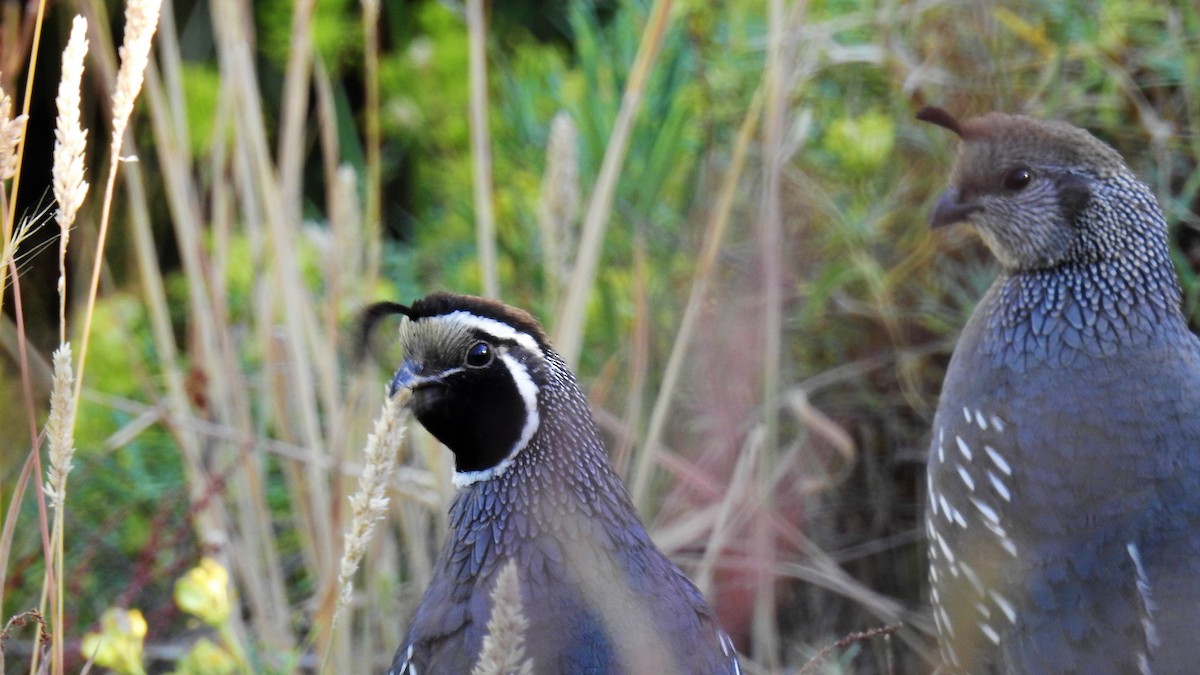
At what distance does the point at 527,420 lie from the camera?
6.59 ft

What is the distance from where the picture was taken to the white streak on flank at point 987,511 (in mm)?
2262

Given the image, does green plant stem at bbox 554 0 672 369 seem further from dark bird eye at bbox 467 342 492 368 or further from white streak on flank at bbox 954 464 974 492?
white streak on flank at bbox 954 464 974 492

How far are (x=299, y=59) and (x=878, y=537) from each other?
1708 mm

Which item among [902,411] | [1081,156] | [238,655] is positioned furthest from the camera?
[902,411]

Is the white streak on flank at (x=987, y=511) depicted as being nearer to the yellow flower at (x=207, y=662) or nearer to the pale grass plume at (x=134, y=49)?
the yellow flower at (x=207, y=662)

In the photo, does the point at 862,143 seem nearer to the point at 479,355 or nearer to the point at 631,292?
the point at 631,292

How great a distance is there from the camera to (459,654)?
187 cm

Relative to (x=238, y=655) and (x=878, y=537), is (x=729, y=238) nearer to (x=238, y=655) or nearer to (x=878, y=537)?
(x=878, y=537)

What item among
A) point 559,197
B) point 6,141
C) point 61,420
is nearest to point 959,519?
point 559,197

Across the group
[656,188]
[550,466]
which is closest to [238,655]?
[550,466]

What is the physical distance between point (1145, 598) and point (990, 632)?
253mm

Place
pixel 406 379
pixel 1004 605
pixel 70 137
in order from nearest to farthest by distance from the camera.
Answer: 1. pixel 70 137
2. pixel 406 379
3. pixel 1004 605

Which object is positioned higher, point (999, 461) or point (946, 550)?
point (999, 461)

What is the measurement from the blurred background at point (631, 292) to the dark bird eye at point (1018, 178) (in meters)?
0.41
